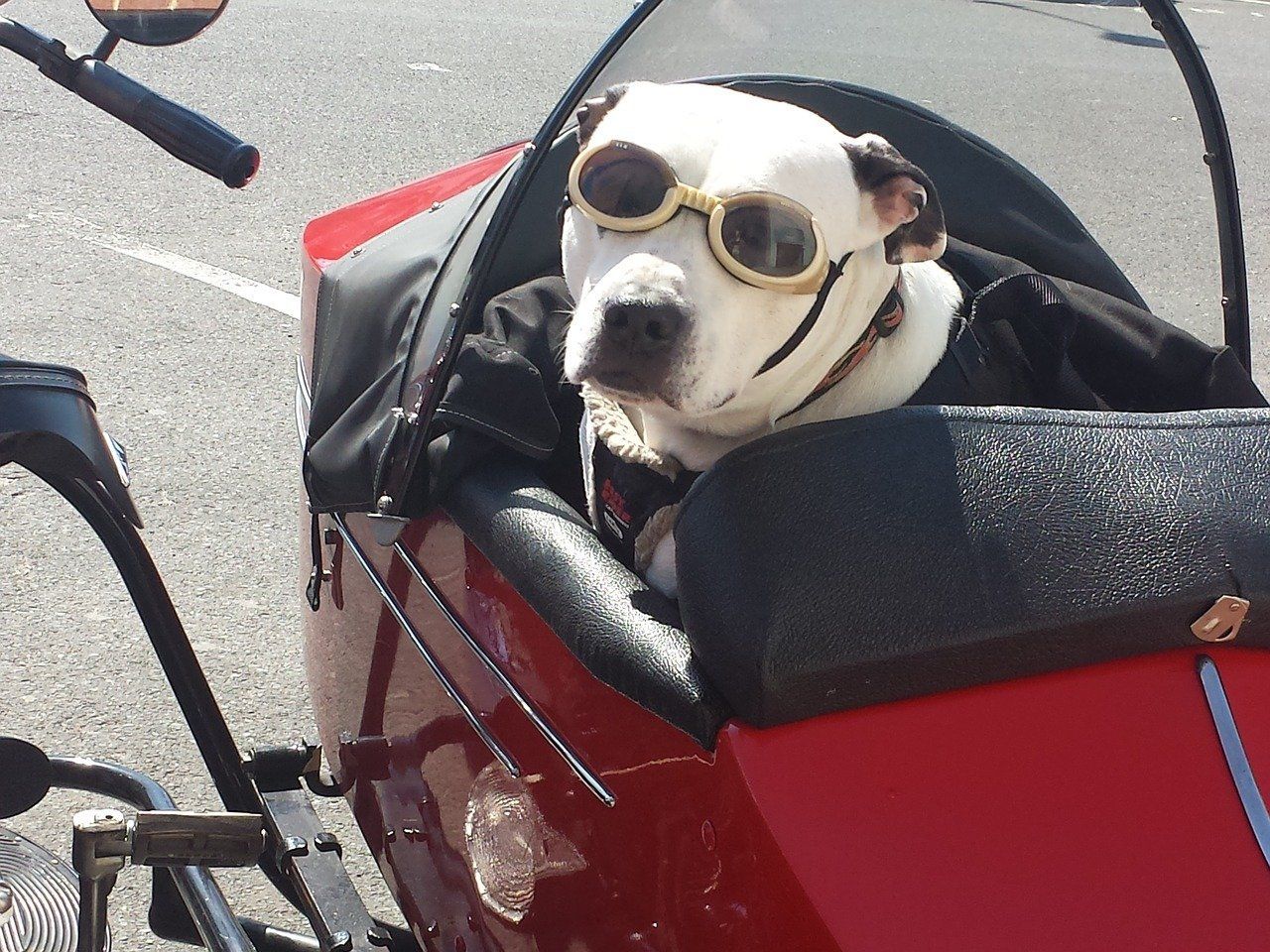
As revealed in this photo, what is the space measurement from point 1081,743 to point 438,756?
890 mm

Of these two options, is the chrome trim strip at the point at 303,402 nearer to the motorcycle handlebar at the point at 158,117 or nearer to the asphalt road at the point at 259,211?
the asphalt road at the point at 259,211

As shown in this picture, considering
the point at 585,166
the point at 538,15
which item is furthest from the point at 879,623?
the point at 538,15

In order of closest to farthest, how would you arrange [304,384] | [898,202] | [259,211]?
[898,202], [304,384], [259,211]

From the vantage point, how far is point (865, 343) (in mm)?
1894

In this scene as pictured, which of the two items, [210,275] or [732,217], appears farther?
[210,275]

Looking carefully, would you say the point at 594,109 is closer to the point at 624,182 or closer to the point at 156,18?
the point at 624,182

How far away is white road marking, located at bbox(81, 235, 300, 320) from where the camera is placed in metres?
5.00

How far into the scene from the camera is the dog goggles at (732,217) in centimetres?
170

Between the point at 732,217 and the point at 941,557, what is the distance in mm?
581

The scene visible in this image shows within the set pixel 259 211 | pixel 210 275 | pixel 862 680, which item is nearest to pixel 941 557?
pixel 862 680

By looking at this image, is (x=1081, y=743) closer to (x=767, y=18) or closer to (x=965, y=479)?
(x=965, y=479)

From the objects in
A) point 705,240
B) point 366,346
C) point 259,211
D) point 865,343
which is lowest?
point 259,211

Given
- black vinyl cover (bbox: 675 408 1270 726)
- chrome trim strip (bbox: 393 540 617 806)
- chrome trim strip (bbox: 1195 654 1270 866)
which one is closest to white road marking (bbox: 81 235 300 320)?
chrome trim strip (bbox: 393 540 617 806)

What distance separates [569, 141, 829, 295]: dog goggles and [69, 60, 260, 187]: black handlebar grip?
0.47 metres
